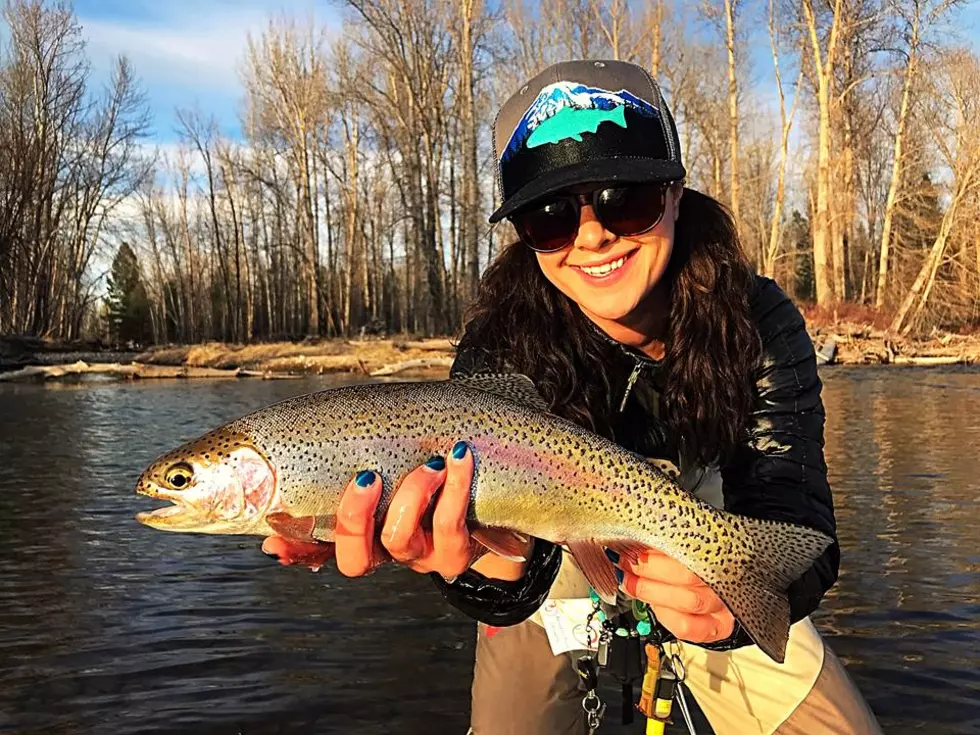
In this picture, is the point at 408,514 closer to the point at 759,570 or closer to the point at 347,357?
the point at 759,570

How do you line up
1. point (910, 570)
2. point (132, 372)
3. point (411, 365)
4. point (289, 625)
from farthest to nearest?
point (132, 372)
point (411, 365)
point (910, 570)
point (289, 625)

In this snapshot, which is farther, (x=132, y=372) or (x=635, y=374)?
(x=132, y=372)

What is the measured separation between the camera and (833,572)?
2617mm

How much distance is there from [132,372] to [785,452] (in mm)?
27640

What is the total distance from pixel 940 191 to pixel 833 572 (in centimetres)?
3090

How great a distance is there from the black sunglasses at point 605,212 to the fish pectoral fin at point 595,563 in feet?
3.28

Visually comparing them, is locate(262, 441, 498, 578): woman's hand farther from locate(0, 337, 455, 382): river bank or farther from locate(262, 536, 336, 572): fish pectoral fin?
locate(0, 337, 455, 382): river bank

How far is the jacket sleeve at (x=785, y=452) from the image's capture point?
2607 millimetres

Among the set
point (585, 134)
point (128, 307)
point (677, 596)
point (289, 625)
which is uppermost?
point (128, 307)

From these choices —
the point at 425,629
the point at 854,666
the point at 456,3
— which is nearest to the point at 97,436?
the point at 425,629

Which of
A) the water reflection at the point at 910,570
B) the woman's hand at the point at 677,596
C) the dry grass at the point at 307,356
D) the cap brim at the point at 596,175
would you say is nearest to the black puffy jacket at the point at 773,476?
the woman's hand at the point at 677,596

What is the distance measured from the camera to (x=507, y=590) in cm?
271

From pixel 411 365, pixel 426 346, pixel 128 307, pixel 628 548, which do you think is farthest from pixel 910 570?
pixel 128 307

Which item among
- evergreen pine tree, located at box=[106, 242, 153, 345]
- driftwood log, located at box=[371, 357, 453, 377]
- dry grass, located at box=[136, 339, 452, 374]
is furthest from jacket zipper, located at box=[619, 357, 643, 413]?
evergreen pine tree, located at box=[106, 242, 153, 345]
